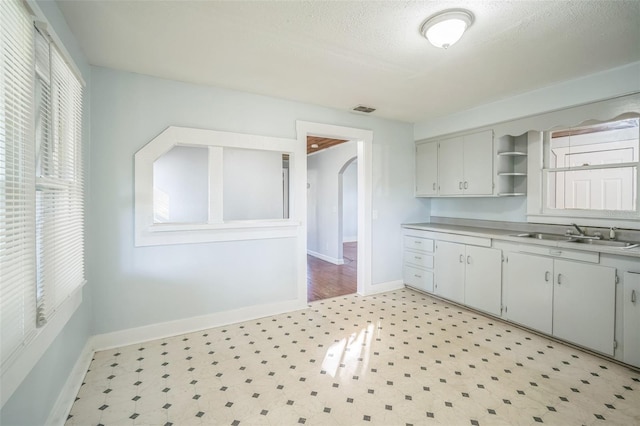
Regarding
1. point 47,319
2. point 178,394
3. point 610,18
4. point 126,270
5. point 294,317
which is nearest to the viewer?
point 47,319

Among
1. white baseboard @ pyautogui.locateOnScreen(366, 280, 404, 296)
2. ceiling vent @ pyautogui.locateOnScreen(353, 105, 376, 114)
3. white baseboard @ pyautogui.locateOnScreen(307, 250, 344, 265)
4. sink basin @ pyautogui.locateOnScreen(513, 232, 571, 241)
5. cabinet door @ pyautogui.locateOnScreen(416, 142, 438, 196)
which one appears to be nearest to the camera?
sink basin @ pyautogui.locateOnScreen(513, 232, 571, 241)

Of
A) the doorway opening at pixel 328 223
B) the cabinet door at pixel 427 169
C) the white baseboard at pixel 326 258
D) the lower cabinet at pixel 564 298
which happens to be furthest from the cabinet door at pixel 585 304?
the white baseboard at pixel 326 258

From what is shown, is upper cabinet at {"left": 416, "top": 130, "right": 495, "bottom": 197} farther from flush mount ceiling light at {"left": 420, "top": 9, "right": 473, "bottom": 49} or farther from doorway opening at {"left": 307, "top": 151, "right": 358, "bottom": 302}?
flush mount ceiling light at {"left": 420, "top": 9, "right": 473, "bottom": 49}

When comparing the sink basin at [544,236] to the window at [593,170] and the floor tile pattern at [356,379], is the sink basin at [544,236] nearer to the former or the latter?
the window at [593,170]

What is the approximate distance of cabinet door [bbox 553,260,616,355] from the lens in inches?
101

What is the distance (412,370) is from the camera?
242 cm

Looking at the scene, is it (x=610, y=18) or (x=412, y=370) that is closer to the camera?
(x=610, y=18)

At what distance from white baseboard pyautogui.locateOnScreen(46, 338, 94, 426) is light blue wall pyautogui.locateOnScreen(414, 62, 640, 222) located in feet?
15.4

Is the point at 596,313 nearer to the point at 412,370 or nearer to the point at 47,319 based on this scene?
the point at 412,370

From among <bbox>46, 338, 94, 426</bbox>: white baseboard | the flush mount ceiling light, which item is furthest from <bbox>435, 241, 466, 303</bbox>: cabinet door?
<bbox>46, 338, 94, 426</bbox>: white baseboard

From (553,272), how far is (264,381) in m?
2.85

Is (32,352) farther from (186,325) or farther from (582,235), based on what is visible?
(582,235)

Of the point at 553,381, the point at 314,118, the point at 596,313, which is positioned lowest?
the point at 553,381

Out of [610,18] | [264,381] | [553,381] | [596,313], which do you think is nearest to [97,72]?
[264,381]
